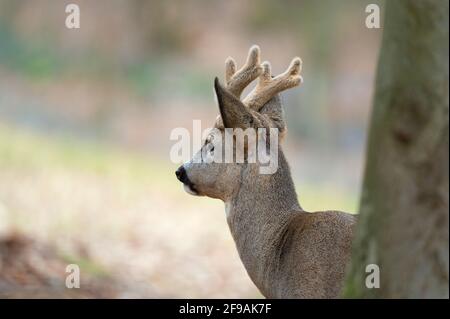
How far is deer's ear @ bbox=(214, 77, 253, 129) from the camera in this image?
20.8 feet

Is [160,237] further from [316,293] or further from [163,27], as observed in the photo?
[163,27]

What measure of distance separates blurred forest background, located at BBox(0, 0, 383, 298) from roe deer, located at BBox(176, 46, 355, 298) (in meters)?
2.90

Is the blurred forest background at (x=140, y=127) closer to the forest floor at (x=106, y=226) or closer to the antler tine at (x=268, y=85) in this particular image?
the forest floor at (x=106, y=226)

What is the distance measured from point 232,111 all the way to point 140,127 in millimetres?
18555

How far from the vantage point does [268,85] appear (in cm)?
715

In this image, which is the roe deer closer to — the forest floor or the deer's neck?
the deer's neck

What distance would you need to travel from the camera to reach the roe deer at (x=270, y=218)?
6.11 m

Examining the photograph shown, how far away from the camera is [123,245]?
14.4 m

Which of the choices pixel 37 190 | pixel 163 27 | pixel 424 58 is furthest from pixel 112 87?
pixel 424 58

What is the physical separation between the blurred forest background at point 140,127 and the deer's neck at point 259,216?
9.69ft

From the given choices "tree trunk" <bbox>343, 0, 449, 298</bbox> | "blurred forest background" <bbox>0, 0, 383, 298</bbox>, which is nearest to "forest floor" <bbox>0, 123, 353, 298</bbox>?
"blurred forest background" <bbox>0, 0, 383, 298</bbox>

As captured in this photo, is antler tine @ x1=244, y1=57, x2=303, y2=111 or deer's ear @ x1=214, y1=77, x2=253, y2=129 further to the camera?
antler tine @ x1=244, y1=57, x2=303, y2=111

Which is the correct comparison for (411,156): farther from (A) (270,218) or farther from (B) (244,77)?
(B) (244,77)

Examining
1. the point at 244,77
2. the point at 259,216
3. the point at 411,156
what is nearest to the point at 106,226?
the point at 244,77
